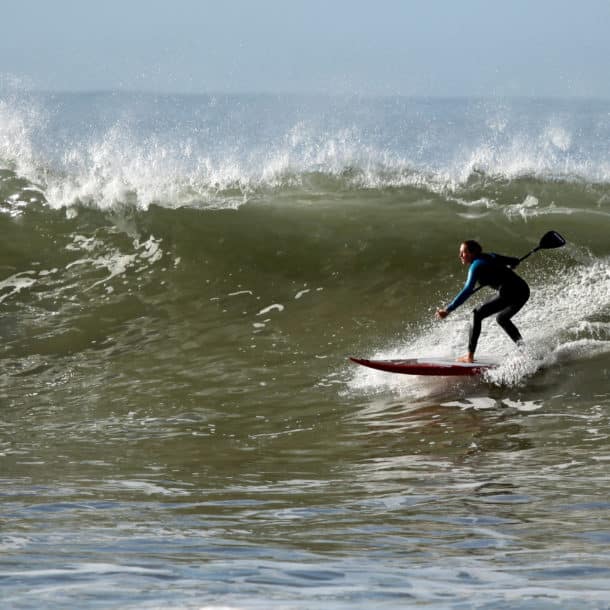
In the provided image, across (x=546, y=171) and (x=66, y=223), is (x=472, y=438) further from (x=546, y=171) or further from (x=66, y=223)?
(x=546, y=171)

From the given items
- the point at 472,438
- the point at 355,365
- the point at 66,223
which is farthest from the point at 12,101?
the point at 472,438

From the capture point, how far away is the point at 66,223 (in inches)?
559

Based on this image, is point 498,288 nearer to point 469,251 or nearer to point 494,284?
point 494,284

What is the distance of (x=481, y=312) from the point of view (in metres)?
9.52

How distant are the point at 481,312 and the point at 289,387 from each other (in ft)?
6.29

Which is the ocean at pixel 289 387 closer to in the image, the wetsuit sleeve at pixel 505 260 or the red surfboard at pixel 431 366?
the red surfboard at pixel 431 366

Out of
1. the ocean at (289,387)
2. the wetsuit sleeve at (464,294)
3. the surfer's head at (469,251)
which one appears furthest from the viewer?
the surfer's head at (469,251)

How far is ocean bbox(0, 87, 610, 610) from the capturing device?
434 cm

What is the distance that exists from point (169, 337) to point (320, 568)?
7106mm

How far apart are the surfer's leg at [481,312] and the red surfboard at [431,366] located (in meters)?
0.21

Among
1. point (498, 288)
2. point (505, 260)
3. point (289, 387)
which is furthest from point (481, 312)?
point (289, 387)

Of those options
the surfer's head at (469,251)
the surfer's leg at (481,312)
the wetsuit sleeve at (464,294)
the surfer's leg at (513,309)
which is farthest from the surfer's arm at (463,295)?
the surfer's leg at (513,309)

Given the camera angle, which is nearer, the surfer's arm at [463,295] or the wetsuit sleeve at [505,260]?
the surfer's arm at [463,295]

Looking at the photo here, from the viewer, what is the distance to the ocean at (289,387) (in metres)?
4.34
